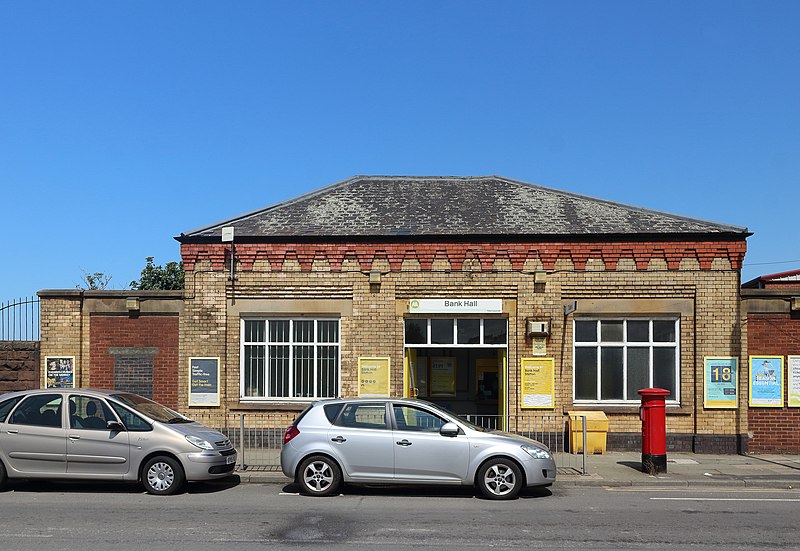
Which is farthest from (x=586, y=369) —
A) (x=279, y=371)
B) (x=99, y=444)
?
(x=99, y=444)

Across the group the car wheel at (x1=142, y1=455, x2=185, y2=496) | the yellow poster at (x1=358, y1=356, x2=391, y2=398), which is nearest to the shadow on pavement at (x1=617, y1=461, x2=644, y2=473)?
the yellow poster at (x1=358, y1=356, x2=391, y2=398)

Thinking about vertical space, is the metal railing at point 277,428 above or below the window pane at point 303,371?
below

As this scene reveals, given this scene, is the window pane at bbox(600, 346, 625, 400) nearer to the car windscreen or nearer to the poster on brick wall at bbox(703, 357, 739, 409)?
the poster on brick wall at bbox(703, 357, 739, 409)

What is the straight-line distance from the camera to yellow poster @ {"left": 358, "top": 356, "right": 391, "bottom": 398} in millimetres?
16922

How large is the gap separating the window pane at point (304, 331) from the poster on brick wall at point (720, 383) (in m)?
8.27

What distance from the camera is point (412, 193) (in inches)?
762

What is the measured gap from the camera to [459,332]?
17047 mm

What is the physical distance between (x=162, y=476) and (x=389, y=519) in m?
3.83

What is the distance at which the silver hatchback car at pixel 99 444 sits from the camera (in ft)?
38.7

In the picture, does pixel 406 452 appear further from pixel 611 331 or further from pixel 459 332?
pixel 611 331

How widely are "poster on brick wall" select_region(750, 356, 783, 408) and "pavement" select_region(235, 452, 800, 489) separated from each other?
1130 mm

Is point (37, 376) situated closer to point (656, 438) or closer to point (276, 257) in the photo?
point (276, 257)

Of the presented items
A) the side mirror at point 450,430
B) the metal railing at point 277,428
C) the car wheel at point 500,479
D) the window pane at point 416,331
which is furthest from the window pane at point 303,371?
the car wheel at point 500,479

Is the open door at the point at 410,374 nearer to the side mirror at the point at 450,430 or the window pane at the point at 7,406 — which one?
the side mirror at the point at 450,430
